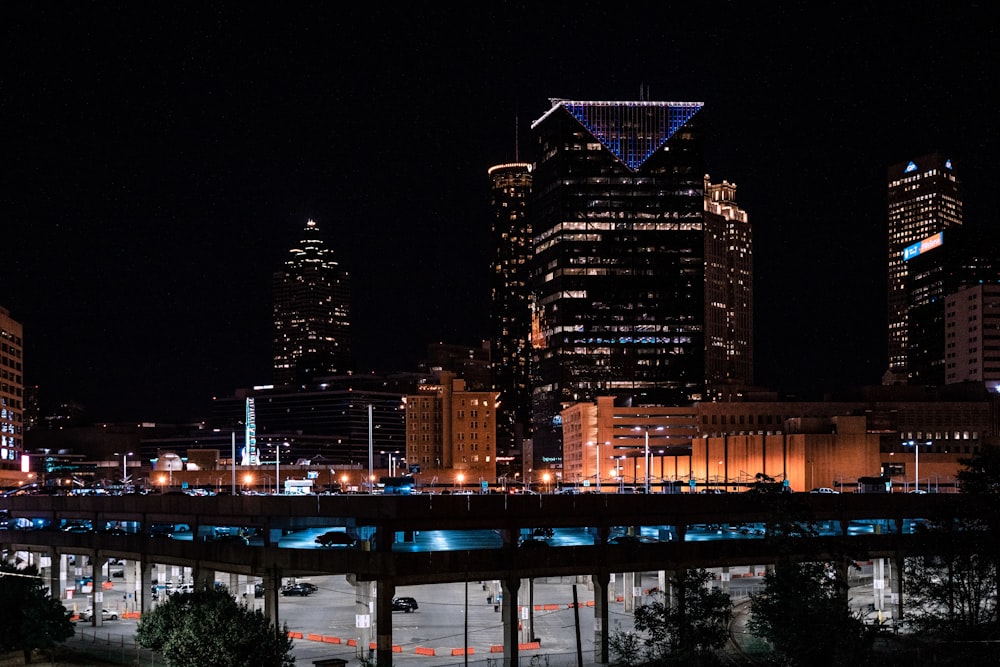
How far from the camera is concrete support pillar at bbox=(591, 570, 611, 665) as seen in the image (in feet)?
285

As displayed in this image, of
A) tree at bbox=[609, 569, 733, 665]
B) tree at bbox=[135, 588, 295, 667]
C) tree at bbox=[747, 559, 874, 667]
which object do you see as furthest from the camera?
tree at bbox=[135, 588, 295, 667]

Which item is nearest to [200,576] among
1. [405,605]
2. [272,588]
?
[272,588]

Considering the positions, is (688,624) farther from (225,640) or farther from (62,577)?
(62,577)

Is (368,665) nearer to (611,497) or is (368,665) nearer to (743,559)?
(611,497)

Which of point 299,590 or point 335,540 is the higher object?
point 335,540

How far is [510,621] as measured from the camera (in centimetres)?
8244

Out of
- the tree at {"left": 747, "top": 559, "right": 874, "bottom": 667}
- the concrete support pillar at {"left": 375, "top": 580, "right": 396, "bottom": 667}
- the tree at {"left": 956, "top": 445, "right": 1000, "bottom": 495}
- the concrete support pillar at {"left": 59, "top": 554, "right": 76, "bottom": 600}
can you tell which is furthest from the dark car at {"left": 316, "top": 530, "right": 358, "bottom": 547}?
the tree at {"left": 956, "top": 445, "right": 1000, "bottom": 495}

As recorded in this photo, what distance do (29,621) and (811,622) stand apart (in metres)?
49.3

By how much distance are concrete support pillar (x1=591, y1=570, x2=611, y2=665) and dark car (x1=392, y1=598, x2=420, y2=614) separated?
32.4 metres

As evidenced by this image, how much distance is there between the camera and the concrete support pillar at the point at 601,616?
86875 millimetres

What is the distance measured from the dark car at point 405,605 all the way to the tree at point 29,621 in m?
40.2

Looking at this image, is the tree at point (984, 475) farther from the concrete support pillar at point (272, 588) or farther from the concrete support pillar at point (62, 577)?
the concrete support pillar at point (62, 577)

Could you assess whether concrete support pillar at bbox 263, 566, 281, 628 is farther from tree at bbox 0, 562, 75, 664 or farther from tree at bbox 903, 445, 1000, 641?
tree at bbox 903, 445, 1000, 641

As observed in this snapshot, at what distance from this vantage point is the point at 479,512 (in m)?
86.9
